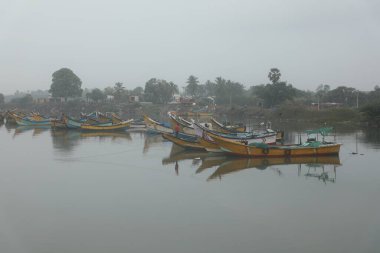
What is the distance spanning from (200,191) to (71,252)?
4.72 metres

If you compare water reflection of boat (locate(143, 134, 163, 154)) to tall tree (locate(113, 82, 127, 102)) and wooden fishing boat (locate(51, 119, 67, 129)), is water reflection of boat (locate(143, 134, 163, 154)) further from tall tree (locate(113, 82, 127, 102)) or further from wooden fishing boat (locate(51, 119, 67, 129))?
tall tree (locate(113, 82, 127, 102))

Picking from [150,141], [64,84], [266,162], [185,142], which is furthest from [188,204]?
[64,84]

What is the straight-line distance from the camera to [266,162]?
15.1 meters

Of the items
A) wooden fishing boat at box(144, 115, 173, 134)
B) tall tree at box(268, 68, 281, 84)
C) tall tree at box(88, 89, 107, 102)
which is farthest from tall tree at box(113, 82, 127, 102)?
wooden fishing boat at box(144, 115, 173, 134)

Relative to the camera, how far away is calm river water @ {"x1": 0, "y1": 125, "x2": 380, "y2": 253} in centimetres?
741

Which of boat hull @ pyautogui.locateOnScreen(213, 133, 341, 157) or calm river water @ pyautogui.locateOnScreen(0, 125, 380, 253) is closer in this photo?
calm river water @ pyautogui.locateOnScreen(0, 125, 380, 253)

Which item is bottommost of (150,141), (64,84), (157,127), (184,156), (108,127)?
(184,156)

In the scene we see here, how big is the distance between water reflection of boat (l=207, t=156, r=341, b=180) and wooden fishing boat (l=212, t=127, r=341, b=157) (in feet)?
0.60

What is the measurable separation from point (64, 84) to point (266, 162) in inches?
2501

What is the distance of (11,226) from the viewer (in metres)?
8.27

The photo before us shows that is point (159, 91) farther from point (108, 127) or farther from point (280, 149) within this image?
point (280, 149)

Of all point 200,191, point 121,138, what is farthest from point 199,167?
point 121,138

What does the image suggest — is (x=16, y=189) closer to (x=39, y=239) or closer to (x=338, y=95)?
(x=39, y=239)

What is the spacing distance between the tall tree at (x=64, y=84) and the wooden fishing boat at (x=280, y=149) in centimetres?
6150
